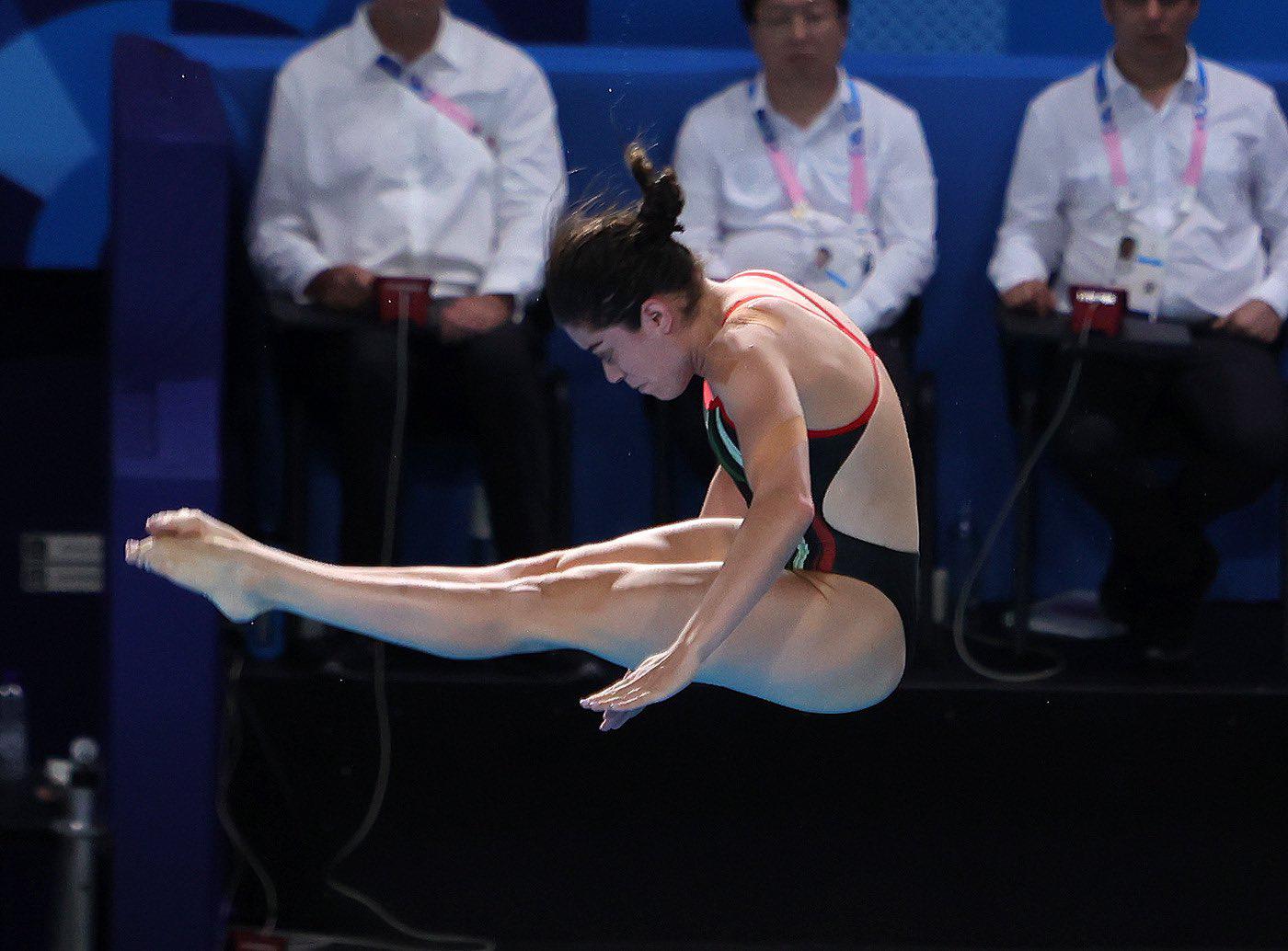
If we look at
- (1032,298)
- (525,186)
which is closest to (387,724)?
(525,186)

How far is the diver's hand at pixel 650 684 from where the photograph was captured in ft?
7.77

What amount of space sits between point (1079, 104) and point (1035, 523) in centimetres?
98

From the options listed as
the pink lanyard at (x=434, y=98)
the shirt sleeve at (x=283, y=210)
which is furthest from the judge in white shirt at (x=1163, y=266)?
the shirt sleeve at (x=283, y=210)

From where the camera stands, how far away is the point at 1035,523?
443 centimetres

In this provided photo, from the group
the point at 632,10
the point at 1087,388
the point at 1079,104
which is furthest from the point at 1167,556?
the point at 632,10

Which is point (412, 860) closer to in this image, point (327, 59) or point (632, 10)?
point (327, 59)

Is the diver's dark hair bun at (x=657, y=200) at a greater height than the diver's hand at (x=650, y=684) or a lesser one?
greater

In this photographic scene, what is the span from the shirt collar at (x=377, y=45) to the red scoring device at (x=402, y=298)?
2.14ft

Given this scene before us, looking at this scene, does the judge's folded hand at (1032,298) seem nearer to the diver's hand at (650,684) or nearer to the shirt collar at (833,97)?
the shirt collar at (833,97)

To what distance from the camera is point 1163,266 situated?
4.21 metres

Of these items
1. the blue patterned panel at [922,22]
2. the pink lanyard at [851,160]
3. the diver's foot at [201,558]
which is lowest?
the diver's foot at [201,558]

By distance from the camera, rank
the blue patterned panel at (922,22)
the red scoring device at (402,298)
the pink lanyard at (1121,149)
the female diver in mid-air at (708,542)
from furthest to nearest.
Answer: the blue patterned panel at (922,22) → the pink lanyard at (1121,149) → the red scoring device at (402,298) → the female diver in mid-air at (708,542)

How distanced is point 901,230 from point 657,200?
1718 mm

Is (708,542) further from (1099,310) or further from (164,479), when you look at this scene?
(1099,310)
